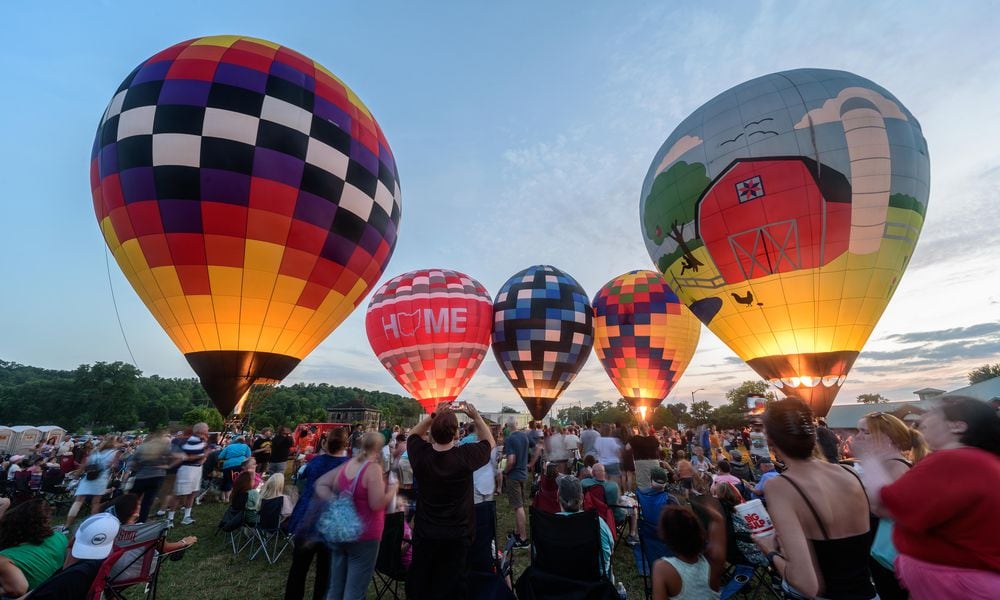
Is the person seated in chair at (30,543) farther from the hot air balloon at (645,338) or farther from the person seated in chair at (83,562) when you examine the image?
the hot air balloon at (645,338)

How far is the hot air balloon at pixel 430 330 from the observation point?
17.2 meters

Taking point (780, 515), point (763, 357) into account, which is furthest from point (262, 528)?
point (763, 357)

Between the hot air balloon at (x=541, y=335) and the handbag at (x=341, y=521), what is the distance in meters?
15.4

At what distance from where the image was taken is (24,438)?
27891 millimetres

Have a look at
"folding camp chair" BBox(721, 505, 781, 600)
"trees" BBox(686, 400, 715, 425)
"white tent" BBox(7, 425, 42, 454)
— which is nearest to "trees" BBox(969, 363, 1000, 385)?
"trees" BBox(686, 400, 715, 425)

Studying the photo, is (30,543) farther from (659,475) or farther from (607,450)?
(607,450)

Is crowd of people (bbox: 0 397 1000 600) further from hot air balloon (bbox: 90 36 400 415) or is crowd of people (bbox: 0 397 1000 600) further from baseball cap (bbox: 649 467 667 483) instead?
hot air balloon (bbox: 90 36 400 415)

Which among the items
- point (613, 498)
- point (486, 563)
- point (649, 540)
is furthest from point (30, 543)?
point (613, 498)

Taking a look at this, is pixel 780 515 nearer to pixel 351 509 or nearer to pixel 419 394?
pixel 351 509

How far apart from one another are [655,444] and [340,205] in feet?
27.9

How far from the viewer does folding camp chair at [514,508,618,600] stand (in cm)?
292

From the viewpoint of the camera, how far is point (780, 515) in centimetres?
182

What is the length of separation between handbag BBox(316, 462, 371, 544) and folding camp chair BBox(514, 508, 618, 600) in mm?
1310

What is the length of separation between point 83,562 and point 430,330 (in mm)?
14543
